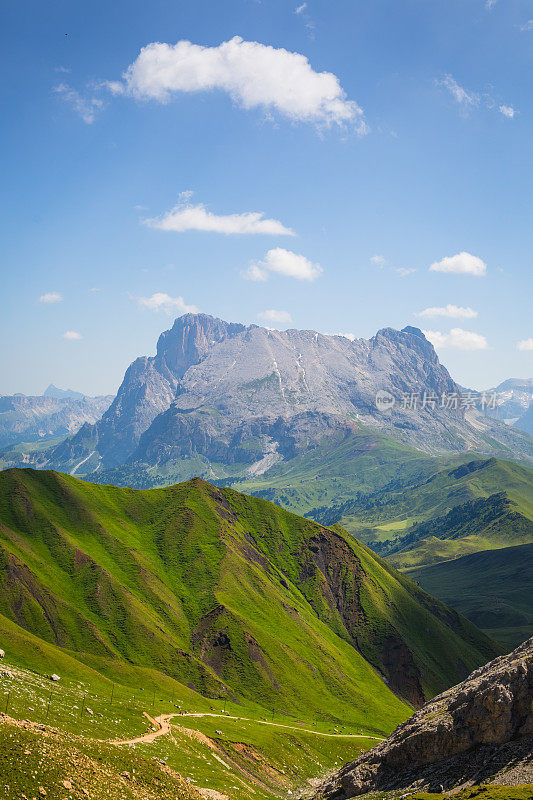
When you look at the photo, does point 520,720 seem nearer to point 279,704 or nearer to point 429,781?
point 429,781

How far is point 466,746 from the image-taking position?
86.6 m

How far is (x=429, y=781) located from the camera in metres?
83.5

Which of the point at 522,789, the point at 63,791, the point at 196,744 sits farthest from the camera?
the point at 196,744

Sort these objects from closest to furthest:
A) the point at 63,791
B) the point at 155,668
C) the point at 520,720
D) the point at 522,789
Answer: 1. the point at 63,791
2. the point at 522,789
3. the point at 520,720
4. the point at 155,668

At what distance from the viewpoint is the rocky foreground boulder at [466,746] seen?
261 feet

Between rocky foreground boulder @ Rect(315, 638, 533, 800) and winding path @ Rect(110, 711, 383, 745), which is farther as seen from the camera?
winding path @ Rect(110, 711, 383, 745)

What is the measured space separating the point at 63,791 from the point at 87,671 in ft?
280

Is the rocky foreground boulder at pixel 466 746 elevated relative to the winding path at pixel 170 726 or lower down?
elevated

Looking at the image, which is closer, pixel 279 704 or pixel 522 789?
pixel 522 789

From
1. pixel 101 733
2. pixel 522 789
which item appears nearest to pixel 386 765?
pixel 522 789

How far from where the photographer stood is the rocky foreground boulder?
79.4 meters

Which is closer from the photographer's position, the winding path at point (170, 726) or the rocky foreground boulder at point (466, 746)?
the rocky foreground boulder at point (466, 746)

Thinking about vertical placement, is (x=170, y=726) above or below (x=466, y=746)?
below

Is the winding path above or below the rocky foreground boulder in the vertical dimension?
below
